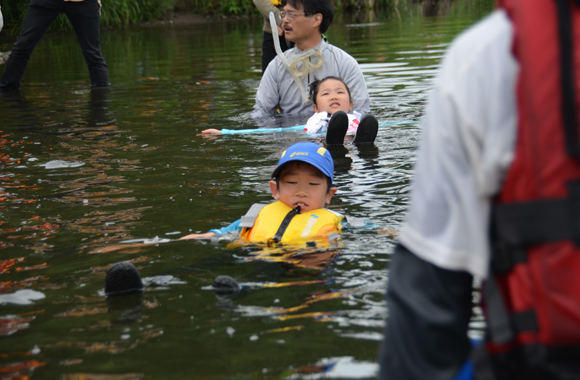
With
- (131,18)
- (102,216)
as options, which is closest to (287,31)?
(102,216)

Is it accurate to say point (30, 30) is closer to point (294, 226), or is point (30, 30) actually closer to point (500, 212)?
point (294, 226)

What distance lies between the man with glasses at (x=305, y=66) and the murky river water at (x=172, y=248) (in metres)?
0.37

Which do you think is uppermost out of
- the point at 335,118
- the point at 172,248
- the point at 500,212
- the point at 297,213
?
the point at 500,212

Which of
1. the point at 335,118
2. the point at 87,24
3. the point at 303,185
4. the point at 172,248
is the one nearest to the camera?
the point at 172,248

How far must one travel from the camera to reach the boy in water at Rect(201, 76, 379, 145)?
22.7 feet

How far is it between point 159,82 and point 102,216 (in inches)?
325

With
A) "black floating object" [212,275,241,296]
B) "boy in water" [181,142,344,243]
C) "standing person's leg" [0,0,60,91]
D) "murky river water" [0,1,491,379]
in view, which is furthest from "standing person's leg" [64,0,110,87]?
"black floating object" [212,275,241,296]

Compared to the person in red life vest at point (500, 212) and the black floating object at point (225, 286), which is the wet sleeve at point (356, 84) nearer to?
the black floating object at point (225, 286)

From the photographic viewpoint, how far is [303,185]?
14.3ft

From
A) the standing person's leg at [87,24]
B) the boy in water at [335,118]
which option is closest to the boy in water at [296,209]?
the boy in water at [335,118]

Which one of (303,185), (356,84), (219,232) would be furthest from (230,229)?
(356,84)

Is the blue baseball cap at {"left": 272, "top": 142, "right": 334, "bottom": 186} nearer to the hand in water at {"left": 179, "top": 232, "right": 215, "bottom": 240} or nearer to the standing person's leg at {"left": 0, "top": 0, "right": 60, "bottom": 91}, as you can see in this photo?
the hand in water at {"left": 179, "top": 232, "right": 215, "bottom": 240}

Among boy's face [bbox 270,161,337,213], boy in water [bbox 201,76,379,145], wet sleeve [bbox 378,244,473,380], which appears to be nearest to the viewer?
wet sleeve [bbox 378,244,473,380]

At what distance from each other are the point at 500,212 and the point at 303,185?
122 inches
